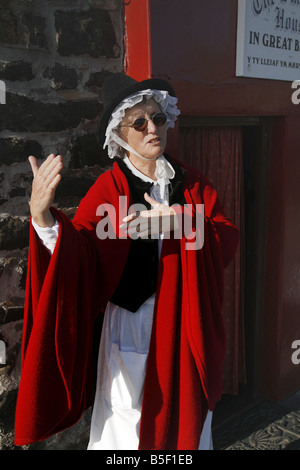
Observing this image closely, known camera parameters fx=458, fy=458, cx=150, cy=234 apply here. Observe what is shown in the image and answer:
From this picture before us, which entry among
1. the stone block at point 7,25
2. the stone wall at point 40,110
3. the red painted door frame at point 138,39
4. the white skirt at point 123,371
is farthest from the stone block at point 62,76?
the white skirt at point 123,371

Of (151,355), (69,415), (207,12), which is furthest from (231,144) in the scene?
(69,415)

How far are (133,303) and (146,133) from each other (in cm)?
86

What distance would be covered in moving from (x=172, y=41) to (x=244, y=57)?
62cm

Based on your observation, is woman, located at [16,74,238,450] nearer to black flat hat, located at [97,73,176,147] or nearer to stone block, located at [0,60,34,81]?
black flat hat, located at [97,73,176,147]

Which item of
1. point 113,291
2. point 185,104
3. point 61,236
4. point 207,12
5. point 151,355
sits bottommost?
point 151,355

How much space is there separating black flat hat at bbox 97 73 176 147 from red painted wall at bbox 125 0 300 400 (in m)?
0.36

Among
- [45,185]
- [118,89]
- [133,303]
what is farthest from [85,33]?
[133,303]

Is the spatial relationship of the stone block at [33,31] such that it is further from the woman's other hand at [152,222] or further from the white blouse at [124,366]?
the woman's other hand at [152,222]

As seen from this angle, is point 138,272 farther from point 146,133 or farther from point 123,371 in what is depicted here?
point 146,133

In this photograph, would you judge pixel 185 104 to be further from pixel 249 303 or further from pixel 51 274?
pixel 249 303

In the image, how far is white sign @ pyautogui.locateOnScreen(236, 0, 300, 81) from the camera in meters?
3.05

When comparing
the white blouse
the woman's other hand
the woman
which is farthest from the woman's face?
the woman's other hand

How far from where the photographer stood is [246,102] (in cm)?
319

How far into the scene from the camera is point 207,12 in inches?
113
